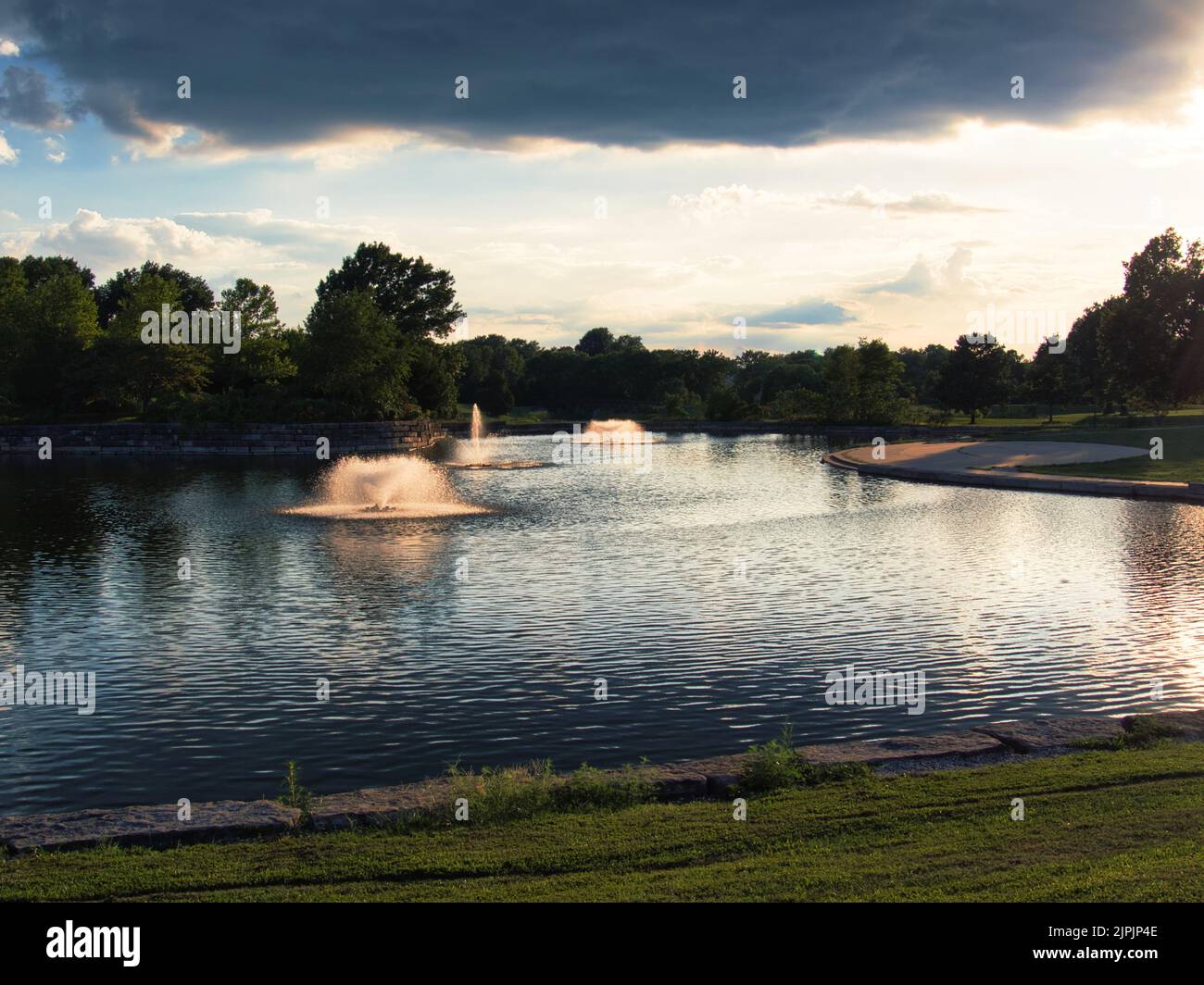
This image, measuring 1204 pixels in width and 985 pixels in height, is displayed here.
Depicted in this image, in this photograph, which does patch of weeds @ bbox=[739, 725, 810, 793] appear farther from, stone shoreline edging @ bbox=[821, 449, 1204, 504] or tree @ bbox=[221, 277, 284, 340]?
tree @ bbox=[221, 277, 284, 340]

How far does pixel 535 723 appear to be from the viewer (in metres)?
13.7

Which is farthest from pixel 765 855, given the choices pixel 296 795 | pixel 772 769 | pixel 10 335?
pixel 10 335

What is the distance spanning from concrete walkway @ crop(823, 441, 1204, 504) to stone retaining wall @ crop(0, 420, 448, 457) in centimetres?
3628

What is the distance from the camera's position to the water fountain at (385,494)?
123ft

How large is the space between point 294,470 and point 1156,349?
54810 mm

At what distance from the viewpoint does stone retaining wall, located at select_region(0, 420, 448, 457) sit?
74.8 m

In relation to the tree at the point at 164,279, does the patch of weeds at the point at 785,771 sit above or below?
below

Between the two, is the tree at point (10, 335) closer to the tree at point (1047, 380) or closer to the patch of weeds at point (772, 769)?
the patch of weeds at point (772, 769)

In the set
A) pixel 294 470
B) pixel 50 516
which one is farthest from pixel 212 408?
pixel 50 516

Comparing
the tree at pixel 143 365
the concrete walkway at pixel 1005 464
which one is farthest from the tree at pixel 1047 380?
the tree at pixel 143 365

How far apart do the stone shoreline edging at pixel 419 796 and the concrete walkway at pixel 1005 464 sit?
101ft

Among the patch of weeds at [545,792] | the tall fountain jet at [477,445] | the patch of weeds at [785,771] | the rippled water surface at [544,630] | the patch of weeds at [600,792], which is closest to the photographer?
the patch of weeds at [545,792]

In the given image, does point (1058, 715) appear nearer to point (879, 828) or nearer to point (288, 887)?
point (879, 828)

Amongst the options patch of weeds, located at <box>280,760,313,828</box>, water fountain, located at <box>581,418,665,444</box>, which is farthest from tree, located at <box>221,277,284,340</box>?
patch of weeds, located at <box>280,760,313,828</box>
